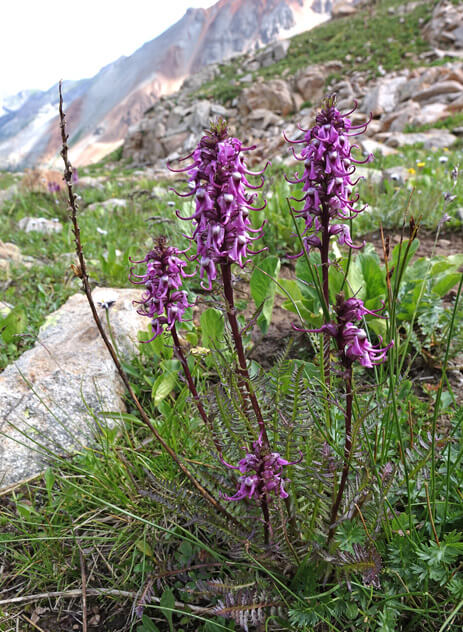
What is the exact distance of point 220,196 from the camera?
44.8 inches

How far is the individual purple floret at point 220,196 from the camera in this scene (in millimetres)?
1131

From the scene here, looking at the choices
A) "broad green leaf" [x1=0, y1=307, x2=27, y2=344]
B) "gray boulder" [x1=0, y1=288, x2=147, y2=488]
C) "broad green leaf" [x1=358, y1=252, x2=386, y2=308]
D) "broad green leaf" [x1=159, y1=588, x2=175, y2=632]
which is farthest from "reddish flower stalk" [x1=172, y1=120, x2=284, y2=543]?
"broad green leaf" [x1=0, y1=307, x2=27, y2=344]

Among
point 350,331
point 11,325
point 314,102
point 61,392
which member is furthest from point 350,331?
point 314,102

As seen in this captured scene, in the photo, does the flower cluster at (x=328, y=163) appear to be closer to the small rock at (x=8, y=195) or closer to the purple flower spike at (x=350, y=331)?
the purple flower spike at (x=350, y=331)

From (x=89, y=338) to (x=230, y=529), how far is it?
69.8 inches

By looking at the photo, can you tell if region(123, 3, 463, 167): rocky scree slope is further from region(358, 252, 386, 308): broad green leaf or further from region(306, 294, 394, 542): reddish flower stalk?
region(306, 294, 394, 542): reddish flower stalk

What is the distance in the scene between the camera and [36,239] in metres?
6.03

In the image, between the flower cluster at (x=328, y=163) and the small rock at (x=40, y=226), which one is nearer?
the flower cluster at (x=328, y=163)

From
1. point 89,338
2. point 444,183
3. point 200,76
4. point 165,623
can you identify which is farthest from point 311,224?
point 200,76

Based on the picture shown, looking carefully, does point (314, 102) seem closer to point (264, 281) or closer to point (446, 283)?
point (446, 283)

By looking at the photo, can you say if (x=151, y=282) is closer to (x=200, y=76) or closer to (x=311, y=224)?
(x=311, y=224)

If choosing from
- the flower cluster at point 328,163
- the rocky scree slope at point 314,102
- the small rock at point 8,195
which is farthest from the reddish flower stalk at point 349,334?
the rocky scree slope at point 314,102

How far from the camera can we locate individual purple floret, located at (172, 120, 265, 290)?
1.13 m

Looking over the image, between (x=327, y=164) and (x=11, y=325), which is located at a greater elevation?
(x=327, y=164)
